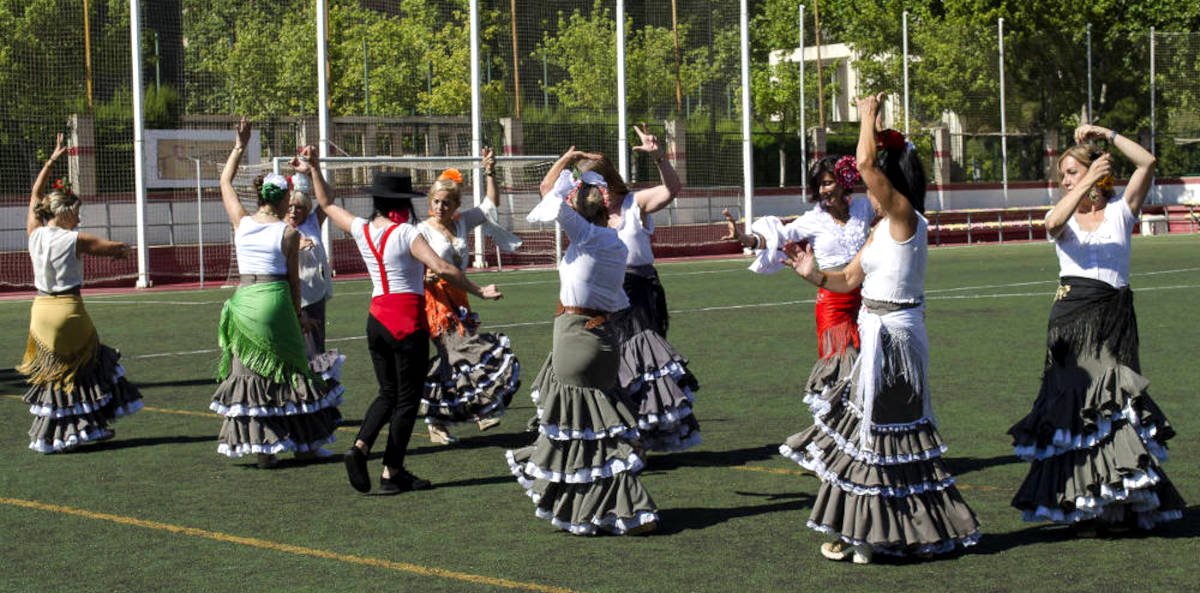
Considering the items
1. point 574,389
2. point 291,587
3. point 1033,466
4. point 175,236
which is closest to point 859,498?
point 1033,466

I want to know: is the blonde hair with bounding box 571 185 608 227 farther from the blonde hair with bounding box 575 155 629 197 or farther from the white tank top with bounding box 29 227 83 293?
the white tank top with bounding box 29 227 83 293

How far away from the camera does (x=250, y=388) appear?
32.0 ft

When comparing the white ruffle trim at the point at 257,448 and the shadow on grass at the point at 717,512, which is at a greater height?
the white ruffle trim at the point at 257,448

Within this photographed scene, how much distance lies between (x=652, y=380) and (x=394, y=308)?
1.87 m

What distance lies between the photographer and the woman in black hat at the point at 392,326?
8680mm

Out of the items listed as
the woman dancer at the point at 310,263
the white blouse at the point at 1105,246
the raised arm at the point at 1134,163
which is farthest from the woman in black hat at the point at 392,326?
the raised arm at the point at 1134,163

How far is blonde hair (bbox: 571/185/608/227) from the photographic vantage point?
7.76m

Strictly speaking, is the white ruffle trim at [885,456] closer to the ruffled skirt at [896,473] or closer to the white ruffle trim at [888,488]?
the ruffled skirt at [896,473]

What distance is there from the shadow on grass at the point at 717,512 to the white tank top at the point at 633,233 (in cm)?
206

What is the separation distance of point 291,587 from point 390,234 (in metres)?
2.66

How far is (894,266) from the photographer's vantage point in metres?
6.79

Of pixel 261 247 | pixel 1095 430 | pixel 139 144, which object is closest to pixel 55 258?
pixel 261 247

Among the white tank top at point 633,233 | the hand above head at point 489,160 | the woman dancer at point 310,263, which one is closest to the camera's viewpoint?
the hand above head at point 489,160

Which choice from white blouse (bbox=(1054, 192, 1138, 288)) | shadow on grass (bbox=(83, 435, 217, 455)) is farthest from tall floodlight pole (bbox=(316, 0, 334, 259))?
white blouse (bbox=(1054, 192, 1138, 288))
